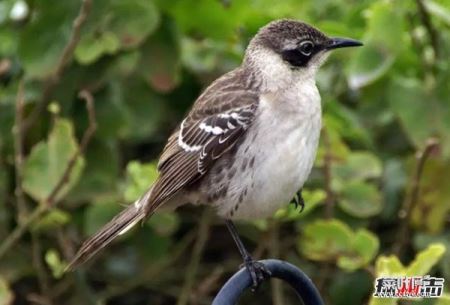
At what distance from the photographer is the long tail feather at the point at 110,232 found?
427cm

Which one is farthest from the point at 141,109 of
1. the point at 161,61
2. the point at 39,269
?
the point at 39,269

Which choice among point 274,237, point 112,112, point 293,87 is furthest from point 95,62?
point 293,87

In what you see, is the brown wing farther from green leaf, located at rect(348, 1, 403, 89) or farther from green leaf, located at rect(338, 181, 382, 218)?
green leaf, located at rect(338, 181, 382, 218)

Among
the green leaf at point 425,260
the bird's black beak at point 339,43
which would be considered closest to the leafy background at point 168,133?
the bird's black beak at point 339,43

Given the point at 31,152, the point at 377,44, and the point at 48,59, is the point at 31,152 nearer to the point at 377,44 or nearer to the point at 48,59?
the point at 48,59

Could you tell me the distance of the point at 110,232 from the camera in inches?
171

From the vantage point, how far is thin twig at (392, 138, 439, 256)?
15.8ft

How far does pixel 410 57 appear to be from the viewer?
524 centimetres

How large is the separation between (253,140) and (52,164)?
1.05 metres

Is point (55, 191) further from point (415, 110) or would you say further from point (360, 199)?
point (415, 110)

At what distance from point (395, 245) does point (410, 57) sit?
717 mm

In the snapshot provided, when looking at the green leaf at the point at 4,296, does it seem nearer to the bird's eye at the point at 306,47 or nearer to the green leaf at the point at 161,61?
the green leaf at the point at 161,61

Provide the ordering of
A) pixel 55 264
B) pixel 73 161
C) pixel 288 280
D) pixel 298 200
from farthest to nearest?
pixel 55 264 < pixel 73 161 < pixel 298 200 < pixel 288 280

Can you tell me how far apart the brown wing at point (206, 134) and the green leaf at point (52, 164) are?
54 centimetres
